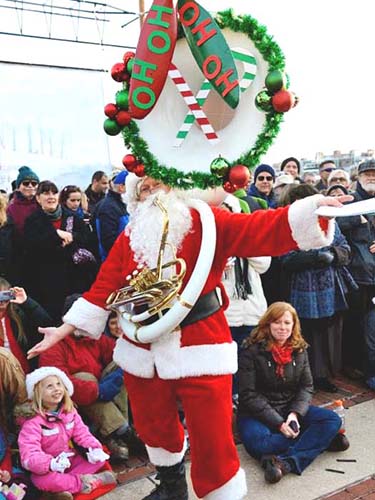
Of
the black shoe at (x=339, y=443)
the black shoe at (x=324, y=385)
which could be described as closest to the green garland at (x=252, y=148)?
the black shoe at (x=339, y=443)

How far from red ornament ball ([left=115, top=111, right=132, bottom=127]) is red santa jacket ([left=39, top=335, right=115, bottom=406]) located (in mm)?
1441

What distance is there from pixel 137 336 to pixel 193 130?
0.93m

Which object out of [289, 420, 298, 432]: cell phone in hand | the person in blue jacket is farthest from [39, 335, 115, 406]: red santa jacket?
[289, 420, 298, 432]: cell phone in hand

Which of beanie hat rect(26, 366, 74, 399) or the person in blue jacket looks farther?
the person in blue jacket

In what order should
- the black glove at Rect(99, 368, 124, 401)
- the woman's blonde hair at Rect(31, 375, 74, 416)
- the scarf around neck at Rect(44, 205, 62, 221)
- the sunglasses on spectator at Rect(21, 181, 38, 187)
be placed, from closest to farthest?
the woman's blonde hair at Rect(31, 375, 74, 416) < the black glove at Rect(99, 368, 124, 401) < the scarf around neck at Rect(44, 205, 62, 221) < the sunglasses on spectator at Rect(21, 181, 38, 187)

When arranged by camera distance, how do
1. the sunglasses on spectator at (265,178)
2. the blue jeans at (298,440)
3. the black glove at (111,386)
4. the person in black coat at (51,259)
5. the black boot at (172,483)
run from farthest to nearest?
the sunglasses on spectator at (265,178), the person in black coat at (51,259), the black glove at (111,386), the blue jeans at (298,440), the black boot at (172,483)

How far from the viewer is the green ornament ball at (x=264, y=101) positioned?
7.37 ft

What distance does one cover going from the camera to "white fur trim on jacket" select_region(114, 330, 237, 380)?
2299 mm

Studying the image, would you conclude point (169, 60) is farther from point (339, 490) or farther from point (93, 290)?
point (339, 490)

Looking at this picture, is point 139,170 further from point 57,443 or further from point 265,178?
point 265,178

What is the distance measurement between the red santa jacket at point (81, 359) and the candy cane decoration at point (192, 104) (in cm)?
162

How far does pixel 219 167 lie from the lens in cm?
228

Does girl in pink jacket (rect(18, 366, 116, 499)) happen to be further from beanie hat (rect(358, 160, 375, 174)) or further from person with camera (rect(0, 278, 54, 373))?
beanie hat (rect(358, 160, 375, 174))

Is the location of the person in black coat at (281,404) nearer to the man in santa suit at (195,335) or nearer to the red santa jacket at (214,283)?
the man in santa suit at (195,335)
